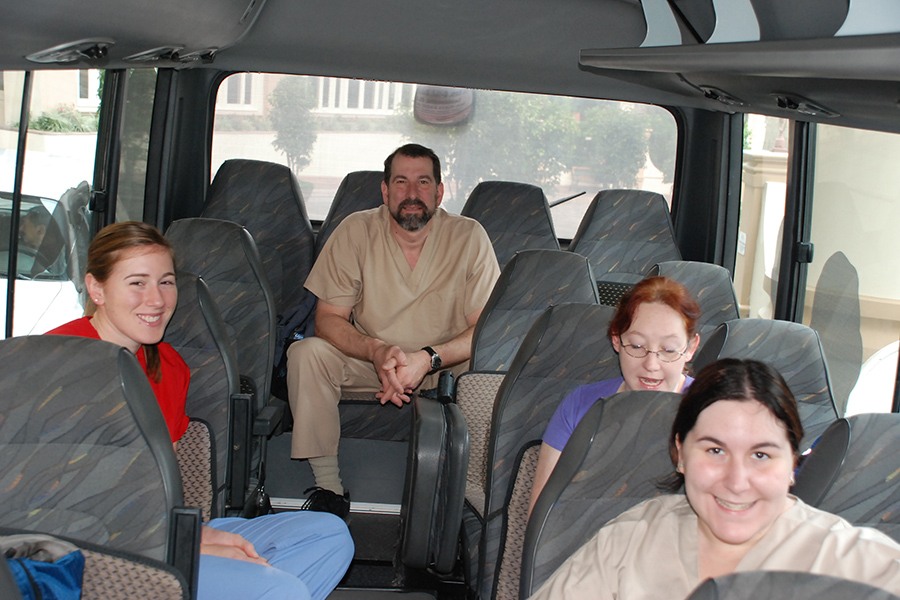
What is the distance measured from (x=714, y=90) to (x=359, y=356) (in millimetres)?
1785

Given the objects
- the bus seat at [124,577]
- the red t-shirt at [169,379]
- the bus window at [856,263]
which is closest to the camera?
the bus seat at [124,577]

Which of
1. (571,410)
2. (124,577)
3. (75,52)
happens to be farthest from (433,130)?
(124,577)

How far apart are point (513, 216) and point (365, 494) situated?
1644 mm

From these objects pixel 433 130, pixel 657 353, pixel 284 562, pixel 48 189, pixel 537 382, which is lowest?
pixel 284 562

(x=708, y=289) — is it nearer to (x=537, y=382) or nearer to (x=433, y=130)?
(x=537, y=382)

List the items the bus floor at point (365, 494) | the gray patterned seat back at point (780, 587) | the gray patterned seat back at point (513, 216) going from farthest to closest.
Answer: the gray patterned seat back at point (513, 216), the bus floor at point (365, 494), the gray patterned seat back at point (780, 587)

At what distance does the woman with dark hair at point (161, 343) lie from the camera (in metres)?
2.72

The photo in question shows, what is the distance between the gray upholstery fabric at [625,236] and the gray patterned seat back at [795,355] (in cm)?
234

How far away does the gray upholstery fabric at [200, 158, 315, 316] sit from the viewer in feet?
17.4

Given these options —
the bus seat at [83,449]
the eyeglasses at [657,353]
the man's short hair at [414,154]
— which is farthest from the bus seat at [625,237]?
the bus seat at [83,449]

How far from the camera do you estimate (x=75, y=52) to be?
3.21 m

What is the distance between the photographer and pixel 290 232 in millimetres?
5316

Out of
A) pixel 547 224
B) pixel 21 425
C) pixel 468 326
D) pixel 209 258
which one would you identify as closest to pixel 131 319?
pixel 21 425

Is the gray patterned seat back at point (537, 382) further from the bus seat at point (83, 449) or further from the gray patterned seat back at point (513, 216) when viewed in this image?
the gray patterned seat back at point (513, 216)
